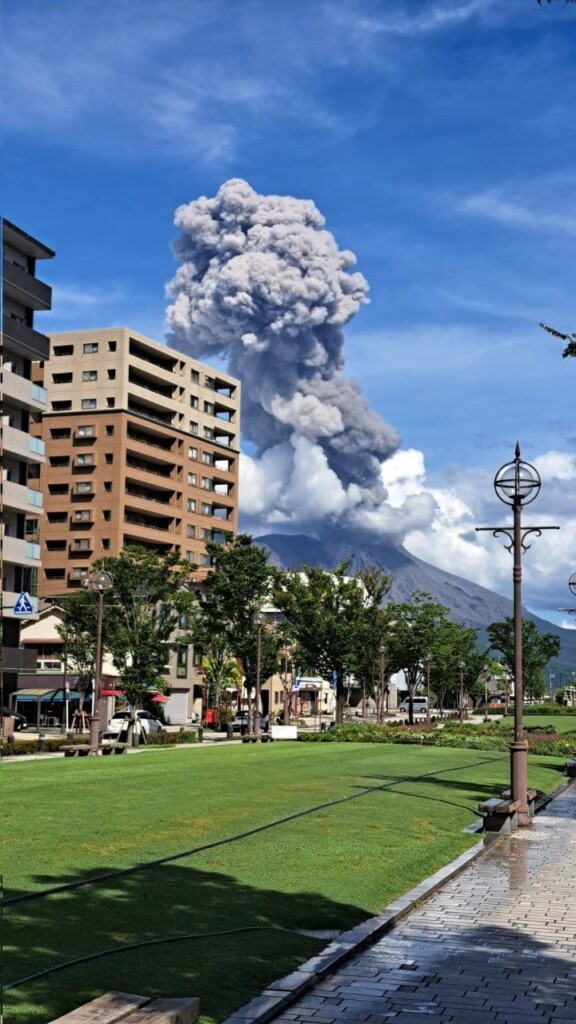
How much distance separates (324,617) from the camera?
65438 millimetres

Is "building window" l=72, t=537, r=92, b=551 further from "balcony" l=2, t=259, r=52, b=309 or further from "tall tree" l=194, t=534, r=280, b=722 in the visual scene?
"balcony" l=2, t=259, r=52, b=309

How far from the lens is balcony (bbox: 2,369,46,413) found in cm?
1930

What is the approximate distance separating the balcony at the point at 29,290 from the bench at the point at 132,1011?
3.78 m

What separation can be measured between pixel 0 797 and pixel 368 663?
60702mm

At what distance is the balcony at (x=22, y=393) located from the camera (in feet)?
63.3

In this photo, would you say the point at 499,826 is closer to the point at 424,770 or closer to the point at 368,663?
the point at 424,770

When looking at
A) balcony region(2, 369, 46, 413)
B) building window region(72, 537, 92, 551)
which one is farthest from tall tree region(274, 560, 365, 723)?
building window region(72, 537, 92, 551)

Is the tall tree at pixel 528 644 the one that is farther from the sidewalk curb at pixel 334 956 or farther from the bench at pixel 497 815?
the sidewalk curb at pixel 334 956

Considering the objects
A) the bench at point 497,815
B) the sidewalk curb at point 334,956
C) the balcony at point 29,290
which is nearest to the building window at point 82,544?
the bench at point 497,815

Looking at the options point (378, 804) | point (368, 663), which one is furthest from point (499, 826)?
point (368, 663)

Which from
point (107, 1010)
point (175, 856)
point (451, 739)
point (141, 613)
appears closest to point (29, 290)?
point (107, 1010)

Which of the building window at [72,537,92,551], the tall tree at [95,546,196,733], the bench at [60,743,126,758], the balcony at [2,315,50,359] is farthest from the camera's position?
the building window at [72,537,92,551]

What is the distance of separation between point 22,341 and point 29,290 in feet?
3.41

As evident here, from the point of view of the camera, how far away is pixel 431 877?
44.9 feet
